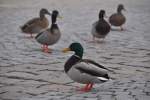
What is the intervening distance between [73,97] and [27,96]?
0.71 meters

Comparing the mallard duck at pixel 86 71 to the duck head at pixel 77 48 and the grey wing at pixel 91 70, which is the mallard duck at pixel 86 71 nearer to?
the grey wing at pixel 91 70

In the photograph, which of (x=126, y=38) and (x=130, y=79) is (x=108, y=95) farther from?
(x=126, y=38)

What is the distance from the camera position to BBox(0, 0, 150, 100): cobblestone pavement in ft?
24.7

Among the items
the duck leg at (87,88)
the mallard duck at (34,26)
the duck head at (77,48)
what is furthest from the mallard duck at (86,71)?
the mallard duck at (34,26)

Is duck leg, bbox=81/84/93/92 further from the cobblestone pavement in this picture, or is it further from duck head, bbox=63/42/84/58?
duck head, bbox=63/42/84/58

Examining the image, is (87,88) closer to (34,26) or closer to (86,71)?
(86,71)

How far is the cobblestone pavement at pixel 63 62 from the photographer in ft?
24.7

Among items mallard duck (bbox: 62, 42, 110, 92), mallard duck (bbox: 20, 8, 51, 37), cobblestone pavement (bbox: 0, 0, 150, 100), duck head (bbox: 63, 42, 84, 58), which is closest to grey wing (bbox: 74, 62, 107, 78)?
mallard duck (bbox: 62, 42, 110, 92)

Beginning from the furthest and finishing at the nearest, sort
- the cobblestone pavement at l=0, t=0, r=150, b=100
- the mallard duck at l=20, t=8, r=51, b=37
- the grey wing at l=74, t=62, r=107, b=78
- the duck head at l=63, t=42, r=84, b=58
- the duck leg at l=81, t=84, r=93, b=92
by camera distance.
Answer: the mallard duck at l=20, t=8, r=51, b=37, the duck head at l=63, t=42, r=84, b=58, the duck leg at l=81, t=84, r=93, b=92, the cobblestone pavement at l=0, t=0, r=150, b=100, the grey wing at l=74, t=62, r=107, b=78

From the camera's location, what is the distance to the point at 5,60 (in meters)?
10.2

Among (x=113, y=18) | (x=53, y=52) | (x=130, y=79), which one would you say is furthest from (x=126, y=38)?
(x=130, y=79)

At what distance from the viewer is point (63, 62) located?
10281 mm

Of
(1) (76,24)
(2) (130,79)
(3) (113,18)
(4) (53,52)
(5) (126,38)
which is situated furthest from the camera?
(1) (76,24)

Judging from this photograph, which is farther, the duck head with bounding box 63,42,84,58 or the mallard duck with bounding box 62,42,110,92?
the duck head with bounding box 63,42,84,58
